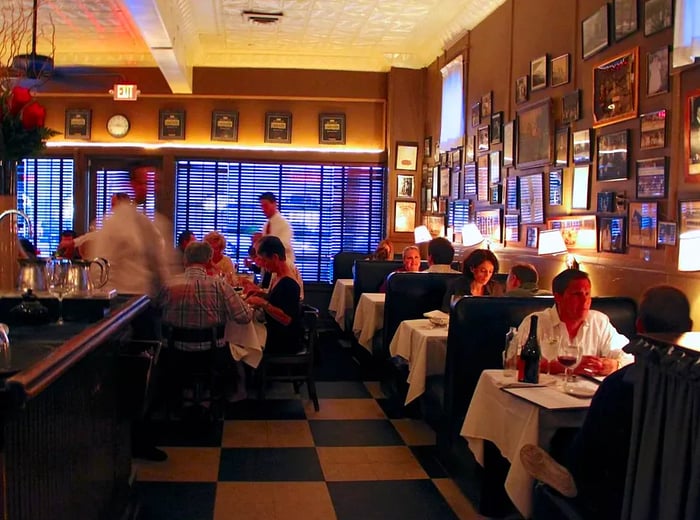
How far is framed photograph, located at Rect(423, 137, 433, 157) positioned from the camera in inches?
409

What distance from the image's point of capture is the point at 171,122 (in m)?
10.9

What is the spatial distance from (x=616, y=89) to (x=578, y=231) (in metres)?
1.11

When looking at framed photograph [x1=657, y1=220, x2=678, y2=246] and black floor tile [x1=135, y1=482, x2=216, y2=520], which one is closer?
black floor tile [x1=135, y1=482, x2=216, y2=520]

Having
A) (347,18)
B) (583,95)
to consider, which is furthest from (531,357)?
(347,18)

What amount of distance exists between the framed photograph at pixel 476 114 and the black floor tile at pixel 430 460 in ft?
13.9

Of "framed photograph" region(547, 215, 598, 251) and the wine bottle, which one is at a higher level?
"framed photograph" region(547, 215, 598, 251)

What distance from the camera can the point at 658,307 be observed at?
3662 millimetres

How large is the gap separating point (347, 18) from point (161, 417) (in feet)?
17.9

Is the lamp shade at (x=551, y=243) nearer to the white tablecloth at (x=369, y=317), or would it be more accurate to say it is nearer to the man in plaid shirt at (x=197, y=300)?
the white tablecloth at (x=369, y=317)

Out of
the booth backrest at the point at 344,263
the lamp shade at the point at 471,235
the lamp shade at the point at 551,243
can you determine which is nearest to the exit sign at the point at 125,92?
the booth backrest at the point at 344,263

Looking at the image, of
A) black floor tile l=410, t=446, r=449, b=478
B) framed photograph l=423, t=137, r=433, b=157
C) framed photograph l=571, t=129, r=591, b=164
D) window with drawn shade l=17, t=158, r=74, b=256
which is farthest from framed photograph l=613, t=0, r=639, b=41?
window with drawn shade l=17, t=158, r=74, b=256

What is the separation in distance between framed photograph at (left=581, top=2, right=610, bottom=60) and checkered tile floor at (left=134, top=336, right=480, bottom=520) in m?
3.14

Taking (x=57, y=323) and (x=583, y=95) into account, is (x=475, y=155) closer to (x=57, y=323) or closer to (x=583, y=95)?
(x=583, y=95)

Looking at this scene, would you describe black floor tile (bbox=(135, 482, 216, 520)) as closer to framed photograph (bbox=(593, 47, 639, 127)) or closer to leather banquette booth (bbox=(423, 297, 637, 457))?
leather banquette booth (bbox=(423, 297, 637, 457))
